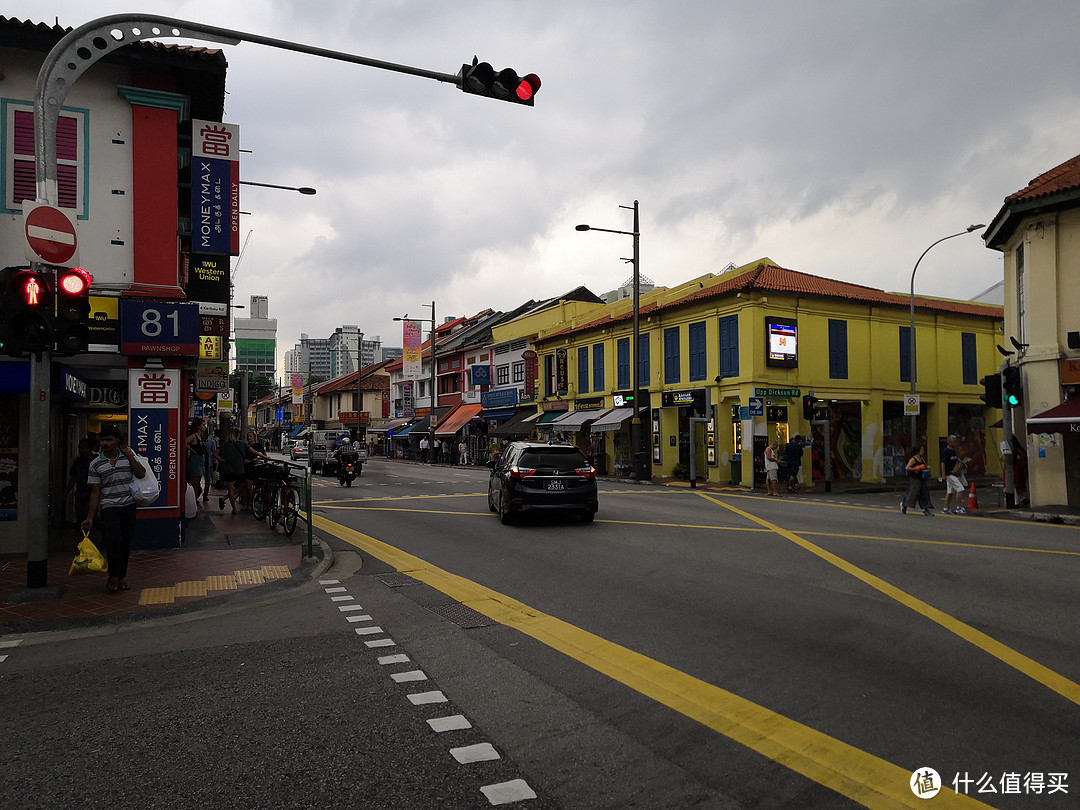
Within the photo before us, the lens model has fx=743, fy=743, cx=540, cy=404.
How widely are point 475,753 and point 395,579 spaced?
17.4 ft

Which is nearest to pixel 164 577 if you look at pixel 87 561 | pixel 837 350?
pixel 87 561

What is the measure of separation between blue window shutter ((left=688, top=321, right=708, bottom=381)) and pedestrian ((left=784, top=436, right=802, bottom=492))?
575 centimetres

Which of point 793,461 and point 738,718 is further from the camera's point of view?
point 793,461

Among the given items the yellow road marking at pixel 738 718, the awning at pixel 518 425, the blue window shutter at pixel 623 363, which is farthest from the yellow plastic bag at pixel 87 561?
the awning at pixel 518 425

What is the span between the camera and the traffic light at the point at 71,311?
306 inches

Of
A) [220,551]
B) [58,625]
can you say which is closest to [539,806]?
[58,625]

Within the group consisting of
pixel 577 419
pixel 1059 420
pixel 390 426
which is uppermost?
pixel 390 426

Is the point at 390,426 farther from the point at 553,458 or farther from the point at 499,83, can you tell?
the point at 499,83

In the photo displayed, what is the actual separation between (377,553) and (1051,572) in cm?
884

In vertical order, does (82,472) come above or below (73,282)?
Answer: below

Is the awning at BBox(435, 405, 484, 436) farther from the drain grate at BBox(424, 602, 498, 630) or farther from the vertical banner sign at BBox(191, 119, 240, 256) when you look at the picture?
the drain grate at BBox(424, 602, 498, 630)

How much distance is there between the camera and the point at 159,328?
35.3 feet

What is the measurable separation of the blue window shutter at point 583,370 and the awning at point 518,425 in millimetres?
3761

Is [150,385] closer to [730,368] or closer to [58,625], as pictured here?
[58,625]
